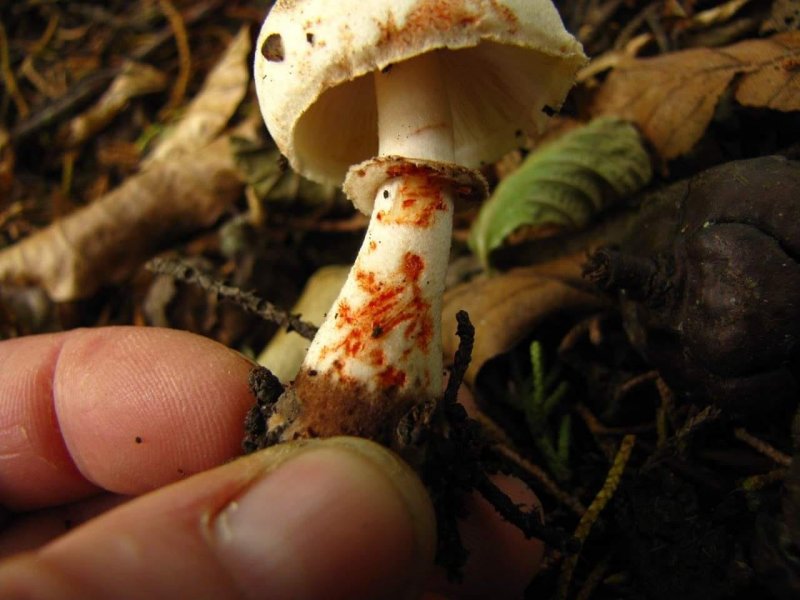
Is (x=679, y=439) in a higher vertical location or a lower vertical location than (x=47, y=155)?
lower

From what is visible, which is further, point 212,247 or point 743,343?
point 212,247

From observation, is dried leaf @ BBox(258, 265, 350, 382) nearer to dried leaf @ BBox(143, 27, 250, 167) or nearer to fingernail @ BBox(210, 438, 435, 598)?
fingernail @ BBox(210, 438, 435, 598)

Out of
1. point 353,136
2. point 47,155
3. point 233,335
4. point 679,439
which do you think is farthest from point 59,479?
point 47,155

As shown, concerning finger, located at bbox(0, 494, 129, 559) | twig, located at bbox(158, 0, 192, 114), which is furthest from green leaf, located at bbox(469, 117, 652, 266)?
twig, located at bbox(158, 0, 192, 114)

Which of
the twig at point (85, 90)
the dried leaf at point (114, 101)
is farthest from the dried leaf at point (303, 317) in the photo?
the twig at point (85, 90)

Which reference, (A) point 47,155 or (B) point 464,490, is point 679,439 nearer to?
(B) point 464,490

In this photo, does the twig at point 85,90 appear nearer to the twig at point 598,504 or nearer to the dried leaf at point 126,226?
the dried leaf at point 126,226

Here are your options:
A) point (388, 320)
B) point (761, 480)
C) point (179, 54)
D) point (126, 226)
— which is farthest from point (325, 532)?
point (179, 54)
